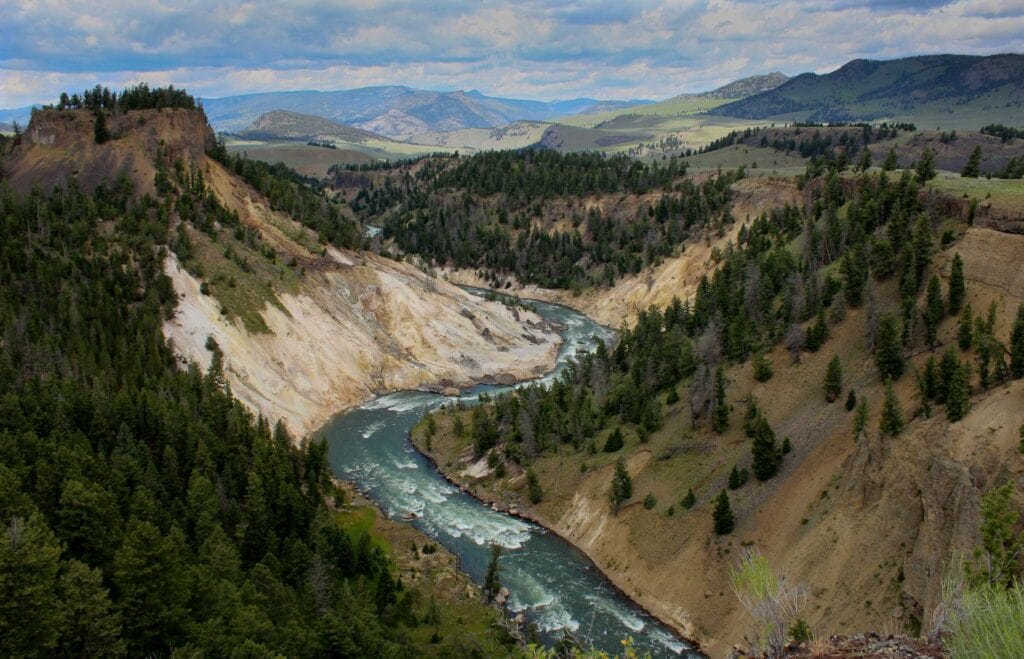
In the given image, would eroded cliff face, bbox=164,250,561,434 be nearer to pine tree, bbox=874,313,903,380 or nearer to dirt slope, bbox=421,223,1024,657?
dirt slope, bbox=421,223,1024,657

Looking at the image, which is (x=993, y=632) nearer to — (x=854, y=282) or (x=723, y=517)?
(x=723, y=517)

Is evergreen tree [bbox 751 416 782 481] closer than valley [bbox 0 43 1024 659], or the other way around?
valley [bbox 0 43 1024 659]

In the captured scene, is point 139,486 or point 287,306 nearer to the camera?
point 139,486

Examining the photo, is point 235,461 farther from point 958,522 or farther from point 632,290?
point 632,290

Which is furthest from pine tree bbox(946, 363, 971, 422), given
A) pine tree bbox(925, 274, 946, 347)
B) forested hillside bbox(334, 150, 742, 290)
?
forested hillside bbox(334, 150, 742, 290)

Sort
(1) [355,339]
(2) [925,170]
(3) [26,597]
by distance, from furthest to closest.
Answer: (1) [355,339] → (2) [925,170] → (3) [26,597]

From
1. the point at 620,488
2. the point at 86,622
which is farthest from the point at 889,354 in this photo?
the point at 86,622

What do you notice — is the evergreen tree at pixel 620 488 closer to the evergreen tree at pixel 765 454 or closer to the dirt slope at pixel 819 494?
the dirt slope at pixel 819 494
